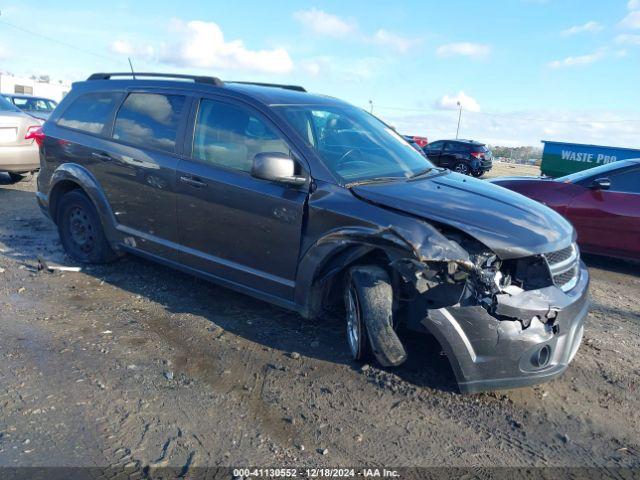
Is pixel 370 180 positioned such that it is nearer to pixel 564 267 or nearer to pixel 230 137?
pixel 230 137

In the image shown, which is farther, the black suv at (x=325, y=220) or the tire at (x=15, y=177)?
the tire at (x=15, y=177)

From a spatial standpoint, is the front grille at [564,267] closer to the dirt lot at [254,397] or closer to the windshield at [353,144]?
the dirt lot at [254,397]

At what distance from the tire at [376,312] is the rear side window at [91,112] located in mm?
3069

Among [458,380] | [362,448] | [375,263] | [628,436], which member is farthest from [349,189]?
[628,436]

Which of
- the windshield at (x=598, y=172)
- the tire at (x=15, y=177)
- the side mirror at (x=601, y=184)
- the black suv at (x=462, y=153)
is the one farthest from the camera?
the black suv at (x=462, y=153)

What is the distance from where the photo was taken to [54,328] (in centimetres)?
407

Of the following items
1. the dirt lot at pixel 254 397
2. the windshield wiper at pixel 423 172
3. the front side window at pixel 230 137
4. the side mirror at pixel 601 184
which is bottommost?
the dirt lot at pixel 254 397

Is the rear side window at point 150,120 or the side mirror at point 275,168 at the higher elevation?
the rear side window at point 150,120

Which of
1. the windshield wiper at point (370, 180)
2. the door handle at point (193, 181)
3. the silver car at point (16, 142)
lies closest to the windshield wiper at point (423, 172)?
the windshield wiper at point (370, 180)

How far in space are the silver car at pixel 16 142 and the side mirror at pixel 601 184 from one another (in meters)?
8.19

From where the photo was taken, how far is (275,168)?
3.53m

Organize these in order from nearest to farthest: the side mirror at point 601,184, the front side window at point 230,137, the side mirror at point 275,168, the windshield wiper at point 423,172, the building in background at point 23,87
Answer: the side mirror at point 275,168, the front side window at point 230,137, the windshield wiper at point 423,172, the side mirror at point 601,184, the building in background at point 23,87

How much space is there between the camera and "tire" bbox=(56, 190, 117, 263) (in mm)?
5227

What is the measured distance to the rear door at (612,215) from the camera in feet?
20.1
